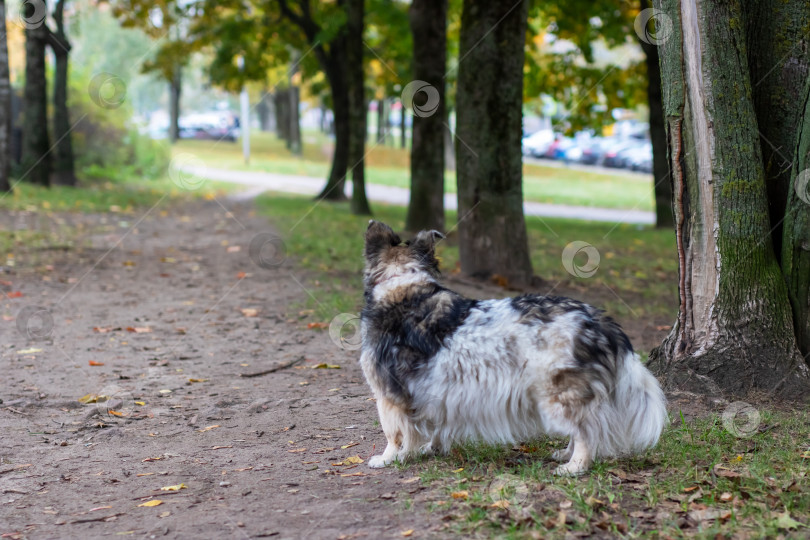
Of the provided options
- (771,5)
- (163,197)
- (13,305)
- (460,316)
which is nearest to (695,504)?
(460,316)

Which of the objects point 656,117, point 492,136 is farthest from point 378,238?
point 656,117

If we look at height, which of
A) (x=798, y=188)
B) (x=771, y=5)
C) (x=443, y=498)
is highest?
(x=771, y=5)

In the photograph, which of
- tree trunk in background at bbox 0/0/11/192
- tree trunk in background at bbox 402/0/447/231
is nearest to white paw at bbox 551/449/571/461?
tree trunk in background at bbox 402/0/447/231

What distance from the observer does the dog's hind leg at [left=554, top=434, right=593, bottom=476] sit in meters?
4.30

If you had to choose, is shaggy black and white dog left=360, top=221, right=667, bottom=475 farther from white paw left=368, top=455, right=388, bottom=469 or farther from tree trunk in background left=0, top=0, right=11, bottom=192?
tree trunk in background left=0, top=0, right=11, bottom=192

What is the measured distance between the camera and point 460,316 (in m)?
4.48

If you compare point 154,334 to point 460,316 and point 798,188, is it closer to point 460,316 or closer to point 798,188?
point 460,316

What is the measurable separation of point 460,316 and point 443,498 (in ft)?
3.14

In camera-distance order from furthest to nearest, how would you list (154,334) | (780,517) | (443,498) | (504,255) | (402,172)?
(402,172) < (504,255) < (154,334) < (443,498) < (780,517)

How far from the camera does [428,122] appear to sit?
1509cm

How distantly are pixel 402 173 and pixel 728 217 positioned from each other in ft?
113

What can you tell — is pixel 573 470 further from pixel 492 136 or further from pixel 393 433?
pixel 492 136

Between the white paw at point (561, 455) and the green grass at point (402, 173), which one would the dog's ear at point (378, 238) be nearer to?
the white paw at point (561, 455)

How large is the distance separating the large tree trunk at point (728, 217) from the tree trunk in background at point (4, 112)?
14690mm
